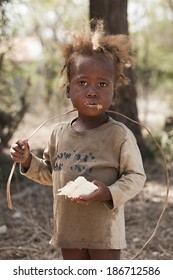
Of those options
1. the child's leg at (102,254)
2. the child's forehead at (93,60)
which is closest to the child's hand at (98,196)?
the child's leg at (102,254)

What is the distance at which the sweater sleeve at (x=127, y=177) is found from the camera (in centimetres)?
245

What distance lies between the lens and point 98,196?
2.38m

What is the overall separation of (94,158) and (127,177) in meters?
0.18

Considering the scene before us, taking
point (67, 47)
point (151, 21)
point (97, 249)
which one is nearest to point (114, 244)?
point (97, 249)

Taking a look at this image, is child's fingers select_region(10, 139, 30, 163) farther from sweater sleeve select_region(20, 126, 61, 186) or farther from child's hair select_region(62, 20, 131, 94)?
child's hair select_region(62, 20, 131, 94)

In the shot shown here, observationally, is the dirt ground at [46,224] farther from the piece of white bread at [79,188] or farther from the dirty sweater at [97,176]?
the piece of white bread at [79,188]

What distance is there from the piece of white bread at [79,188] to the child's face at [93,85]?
1.16ft

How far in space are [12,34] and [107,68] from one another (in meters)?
3.80

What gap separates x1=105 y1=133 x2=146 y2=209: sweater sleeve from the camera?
2.45 m

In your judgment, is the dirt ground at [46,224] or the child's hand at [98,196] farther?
the dirt ground at [46,224]

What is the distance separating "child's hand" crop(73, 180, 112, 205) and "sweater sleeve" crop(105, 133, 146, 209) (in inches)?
1.0

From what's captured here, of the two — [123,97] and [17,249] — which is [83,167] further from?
[123,97]

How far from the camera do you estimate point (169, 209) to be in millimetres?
5293

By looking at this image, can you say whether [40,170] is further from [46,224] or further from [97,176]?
[46,224]
